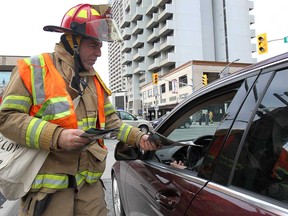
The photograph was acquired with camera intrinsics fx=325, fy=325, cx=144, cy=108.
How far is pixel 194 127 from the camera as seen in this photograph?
281 cm

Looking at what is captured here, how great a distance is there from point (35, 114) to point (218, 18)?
66.6m

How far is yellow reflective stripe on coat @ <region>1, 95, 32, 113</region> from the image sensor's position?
1.83m

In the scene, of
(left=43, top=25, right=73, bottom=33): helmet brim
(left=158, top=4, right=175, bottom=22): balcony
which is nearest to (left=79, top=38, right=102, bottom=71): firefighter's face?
(left=43, top=25, right=73, bottom=33): helmet brim

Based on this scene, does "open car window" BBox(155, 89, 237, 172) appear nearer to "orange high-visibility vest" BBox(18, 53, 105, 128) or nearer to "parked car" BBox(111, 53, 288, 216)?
"parked car" BBox(111, 53, 288, 216)

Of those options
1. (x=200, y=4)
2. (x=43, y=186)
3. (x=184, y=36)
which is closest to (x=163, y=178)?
(x=43, y=186)

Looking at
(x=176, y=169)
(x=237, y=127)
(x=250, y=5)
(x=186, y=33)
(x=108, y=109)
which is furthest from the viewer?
(x=250, y=5)

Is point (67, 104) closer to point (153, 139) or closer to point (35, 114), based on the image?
point (35, 114)

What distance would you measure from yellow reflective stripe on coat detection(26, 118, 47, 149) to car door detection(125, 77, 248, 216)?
823mm

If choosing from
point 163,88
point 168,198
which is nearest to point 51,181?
point 168,198

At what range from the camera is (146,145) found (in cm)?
237

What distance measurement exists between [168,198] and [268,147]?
71 cm

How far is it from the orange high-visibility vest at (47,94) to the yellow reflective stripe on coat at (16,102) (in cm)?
5

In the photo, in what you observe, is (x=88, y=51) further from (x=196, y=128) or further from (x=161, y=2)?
(x=161, y=2)

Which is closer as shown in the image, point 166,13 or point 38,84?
point 38,84
